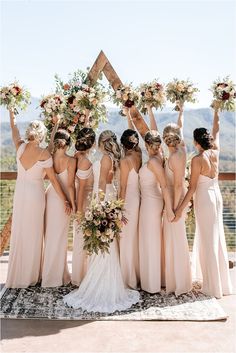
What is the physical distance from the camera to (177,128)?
5.48 meters

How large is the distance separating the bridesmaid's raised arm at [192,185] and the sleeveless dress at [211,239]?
0.11 m

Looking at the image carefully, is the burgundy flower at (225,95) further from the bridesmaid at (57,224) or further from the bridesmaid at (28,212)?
the bridesmaid at (28,212)

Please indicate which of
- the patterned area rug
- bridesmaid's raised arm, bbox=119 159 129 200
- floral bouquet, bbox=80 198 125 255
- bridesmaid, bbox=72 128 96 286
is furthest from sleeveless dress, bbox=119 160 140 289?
floral bouquet, bbox=80 198 125 255

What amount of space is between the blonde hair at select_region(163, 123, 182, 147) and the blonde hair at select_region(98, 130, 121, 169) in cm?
57

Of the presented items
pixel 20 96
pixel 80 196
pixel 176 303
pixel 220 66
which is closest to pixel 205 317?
pixel 176 303

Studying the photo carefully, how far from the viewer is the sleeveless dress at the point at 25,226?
5.68 m

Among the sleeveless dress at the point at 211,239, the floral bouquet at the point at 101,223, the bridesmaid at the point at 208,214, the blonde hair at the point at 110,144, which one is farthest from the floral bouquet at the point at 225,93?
the floral bouquet at the point at 101,223

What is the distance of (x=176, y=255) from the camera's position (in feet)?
18.1

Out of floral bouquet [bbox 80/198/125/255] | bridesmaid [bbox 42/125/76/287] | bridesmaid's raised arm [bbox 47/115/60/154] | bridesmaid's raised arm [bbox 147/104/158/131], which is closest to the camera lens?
floral bouquet [bbox 80/198/125/255]

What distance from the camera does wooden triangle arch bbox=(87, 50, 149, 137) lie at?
6.42 metres

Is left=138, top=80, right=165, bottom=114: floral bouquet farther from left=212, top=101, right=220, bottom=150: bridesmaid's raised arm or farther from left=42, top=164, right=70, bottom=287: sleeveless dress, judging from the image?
left=42, top=164, right=70, bottom=287: sleeveless dress

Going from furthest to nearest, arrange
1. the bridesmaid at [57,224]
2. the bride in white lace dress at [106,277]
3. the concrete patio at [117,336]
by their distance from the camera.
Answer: the bridesmaid at [57,224] → the bride in white lace dress at [106,277] → the concrete patio at [117,336]

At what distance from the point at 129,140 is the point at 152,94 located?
1019 mm

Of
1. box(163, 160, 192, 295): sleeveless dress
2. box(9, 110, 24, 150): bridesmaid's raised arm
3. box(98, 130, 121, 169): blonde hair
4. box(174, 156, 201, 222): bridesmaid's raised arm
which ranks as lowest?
box(163, 160, 192, 295): sleeveless dress
